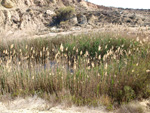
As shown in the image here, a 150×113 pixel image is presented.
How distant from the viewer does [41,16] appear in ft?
65.6

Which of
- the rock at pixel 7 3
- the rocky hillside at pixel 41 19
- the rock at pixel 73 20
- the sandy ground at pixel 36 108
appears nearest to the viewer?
the sandy ground at pixel 36 108

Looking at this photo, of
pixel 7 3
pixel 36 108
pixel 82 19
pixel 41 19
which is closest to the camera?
pixel 36 108

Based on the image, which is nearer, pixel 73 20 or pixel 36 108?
pixel 36 108

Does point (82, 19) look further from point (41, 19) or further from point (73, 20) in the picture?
point (41, 19)

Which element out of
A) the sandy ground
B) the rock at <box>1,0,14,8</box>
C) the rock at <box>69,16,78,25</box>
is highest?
the rock at <box>1,0,14,8</box>

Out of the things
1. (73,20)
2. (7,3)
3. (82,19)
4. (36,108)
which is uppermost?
(7,3)

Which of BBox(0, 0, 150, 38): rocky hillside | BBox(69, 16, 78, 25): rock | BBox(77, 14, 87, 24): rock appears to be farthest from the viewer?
BBox(77, 14, 87, 24): rock

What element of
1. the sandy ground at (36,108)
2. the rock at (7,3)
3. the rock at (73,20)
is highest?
the rock at (7,3)

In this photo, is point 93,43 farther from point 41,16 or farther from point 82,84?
point 41,16

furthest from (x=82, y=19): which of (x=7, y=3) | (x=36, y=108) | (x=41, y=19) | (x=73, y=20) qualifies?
(x=36, y=108)

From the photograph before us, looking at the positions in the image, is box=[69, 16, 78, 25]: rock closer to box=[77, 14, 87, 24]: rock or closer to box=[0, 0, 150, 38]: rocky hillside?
box=[0, 0, 150, 38]: rocky hillside

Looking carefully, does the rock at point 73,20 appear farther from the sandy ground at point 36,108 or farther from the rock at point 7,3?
the sandy ground at point 36,108

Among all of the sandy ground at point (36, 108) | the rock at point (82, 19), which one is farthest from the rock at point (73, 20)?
the sandy ground at point (36, 108)

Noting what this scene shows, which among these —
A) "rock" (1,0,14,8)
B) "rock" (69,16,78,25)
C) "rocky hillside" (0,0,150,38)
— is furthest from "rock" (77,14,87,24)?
"rock" (1,0,14,8)
